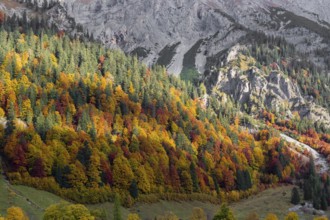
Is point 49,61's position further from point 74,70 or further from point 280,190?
point 280,190

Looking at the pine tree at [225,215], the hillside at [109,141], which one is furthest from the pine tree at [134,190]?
the pine tree at [225,215]

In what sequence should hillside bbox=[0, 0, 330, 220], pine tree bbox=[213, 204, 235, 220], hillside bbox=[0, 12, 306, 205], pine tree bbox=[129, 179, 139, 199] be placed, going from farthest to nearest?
pine tree bbox=[129, 179, 139, 199] → hillside bbox=[0, 12, 306, 205] → hillside bbox=[0, 0, 330, 220] → pine tree bbox=[213, 204, 235, 220]

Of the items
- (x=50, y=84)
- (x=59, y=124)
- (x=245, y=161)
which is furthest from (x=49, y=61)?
(x=245, y=161)

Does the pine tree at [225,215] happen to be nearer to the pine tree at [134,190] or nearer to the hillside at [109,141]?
the hillside at [109,141]

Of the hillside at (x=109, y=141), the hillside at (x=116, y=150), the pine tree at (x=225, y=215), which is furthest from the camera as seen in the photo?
the hillside at (x=109, y=141)

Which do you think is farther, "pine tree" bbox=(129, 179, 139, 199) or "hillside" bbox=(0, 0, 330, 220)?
"pine tree" bbox=(129, 179, 139, 199)

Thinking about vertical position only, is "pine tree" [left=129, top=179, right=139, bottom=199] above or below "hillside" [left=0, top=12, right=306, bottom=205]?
below

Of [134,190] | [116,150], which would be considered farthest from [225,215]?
[116,150]

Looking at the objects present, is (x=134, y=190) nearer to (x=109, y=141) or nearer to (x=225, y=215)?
(x=109, y=141)

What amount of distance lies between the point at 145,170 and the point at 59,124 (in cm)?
3297

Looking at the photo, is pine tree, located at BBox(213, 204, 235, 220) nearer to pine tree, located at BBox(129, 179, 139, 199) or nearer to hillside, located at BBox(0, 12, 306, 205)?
hillside, located at BBox(0, 12, 306, 205)

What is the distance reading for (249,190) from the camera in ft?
507

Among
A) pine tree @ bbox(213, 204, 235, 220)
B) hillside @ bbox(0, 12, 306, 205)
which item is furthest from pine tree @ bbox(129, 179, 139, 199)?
pine tree @ bbox(213, 204, 235, 220)

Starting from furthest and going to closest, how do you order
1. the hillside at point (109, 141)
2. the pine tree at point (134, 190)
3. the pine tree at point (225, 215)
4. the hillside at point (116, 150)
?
the pine tree at point (134, 190) → the hillside at point (109, 141) → the hillside at point (116, 150) → the pine tree at point (225, 215)
